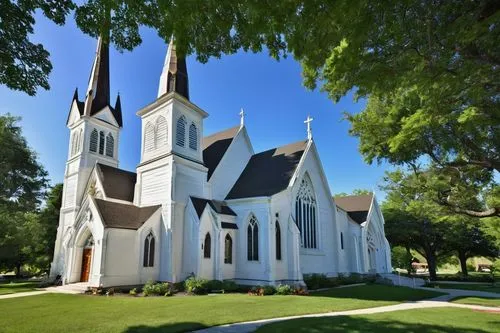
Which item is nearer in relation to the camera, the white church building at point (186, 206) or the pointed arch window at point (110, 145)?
the white church building at point (186, 206)

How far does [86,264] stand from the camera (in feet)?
72.4

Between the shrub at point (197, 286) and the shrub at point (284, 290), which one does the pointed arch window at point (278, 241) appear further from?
the shrub at point (197, 286)

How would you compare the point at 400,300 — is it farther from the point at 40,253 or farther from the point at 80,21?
the point at 40,253

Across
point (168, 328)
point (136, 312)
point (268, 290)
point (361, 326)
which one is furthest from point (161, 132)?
point (361, 326)

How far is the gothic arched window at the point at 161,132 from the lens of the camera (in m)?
24.4

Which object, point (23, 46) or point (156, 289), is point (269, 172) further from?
point (23, 46)

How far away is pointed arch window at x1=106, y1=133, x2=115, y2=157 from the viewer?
29933 millimetres

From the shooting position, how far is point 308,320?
10.5 metres

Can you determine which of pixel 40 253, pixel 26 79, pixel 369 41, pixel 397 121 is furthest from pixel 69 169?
pixel 369 41

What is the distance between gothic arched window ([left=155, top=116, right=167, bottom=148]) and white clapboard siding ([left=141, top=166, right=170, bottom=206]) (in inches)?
85.5

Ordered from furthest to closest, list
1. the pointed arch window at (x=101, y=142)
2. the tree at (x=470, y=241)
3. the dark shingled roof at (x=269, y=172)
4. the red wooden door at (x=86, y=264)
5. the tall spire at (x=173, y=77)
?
the tree at (x=470, y=241) → the pointed arch window at (x=101, y=142) → the tall spire at (x=173, y=77) → the dark shingled roof at (x=269, y=172) → the red wooden door at (x=86, y=264)

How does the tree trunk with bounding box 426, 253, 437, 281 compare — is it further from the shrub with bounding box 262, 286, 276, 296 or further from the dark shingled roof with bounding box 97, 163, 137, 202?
the dark shingled roof with bounding box 97, 163, 137, 202

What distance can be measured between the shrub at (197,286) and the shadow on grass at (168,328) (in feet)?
31.2

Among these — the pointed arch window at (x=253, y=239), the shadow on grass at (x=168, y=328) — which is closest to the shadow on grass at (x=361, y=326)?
the shadow on grass at (x=168, y=328)
